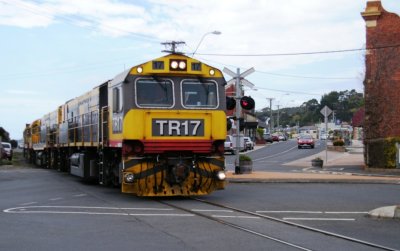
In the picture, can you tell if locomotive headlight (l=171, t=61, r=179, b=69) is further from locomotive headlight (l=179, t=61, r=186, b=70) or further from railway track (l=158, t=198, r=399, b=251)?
railway track (l=158, t=198, r=399, b=251)

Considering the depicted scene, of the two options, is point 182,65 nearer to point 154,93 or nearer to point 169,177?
point 154,93

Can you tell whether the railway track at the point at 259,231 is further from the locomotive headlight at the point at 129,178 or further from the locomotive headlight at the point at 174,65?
the locomotive headlight at the point at 174,65

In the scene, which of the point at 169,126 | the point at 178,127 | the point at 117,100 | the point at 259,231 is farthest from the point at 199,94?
the point at 259,231

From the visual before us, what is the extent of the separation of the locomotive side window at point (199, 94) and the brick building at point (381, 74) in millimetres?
18189

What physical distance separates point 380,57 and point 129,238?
26.2 metres

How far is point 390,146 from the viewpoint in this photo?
2884 cm

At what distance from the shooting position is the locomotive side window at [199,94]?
1538cm

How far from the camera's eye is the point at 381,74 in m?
32.2

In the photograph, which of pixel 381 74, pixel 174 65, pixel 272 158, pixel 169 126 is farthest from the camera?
pixel 272 158

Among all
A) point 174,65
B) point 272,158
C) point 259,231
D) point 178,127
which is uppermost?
point 174,65

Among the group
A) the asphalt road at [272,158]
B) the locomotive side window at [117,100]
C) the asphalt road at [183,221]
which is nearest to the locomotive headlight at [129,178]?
the asphalt road at [183,221]

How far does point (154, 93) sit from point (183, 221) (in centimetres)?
480

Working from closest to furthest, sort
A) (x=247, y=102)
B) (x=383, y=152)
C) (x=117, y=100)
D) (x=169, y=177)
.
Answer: (x=169, y=177)
(x=117, y=100)
(x=247, y=102)
(x=383, y=152)

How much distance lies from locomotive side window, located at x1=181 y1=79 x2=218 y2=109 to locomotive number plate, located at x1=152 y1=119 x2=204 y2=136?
459 millimetres
